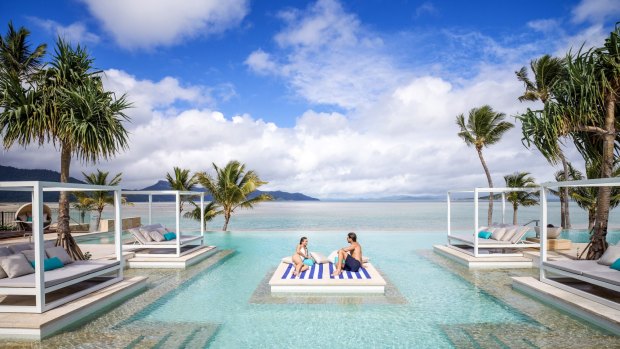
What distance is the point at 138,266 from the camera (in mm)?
9562

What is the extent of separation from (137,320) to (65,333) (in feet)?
3.02

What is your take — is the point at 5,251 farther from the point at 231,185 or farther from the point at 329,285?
the point at 231,185

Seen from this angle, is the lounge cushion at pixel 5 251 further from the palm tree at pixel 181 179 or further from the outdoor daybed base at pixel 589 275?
the palm tree at pixel 181 179

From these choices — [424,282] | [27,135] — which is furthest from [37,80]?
[424,282]

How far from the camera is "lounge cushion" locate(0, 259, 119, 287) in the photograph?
5348 millimetres

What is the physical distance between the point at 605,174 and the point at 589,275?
3090mm

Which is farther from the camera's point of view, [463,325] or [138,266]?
[138,266]

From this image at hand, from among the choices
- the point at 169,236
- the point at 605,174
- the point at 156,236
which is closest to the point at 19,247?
the point at 156,236

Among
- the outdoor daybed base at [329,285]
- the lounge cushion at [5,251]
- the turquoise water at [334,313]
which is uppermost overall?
the lounge cushion at [5,251]

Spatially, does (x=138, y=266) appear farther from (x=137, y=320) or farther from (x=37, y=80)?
(x=37, y=80)

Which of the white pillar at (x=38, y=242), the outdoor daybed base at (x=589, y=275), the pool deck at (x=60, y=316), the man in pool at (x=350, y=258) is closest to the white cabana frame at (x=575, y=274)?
the outdoor daybed base at (x=589, y=275)

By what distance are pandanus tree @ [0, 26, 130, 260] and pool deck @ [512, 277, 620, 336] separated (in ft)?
31.4

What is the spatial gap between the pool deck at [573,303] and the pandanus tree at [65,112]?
9564 millimetres

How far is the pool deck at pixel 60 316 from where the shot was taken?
4.70m
